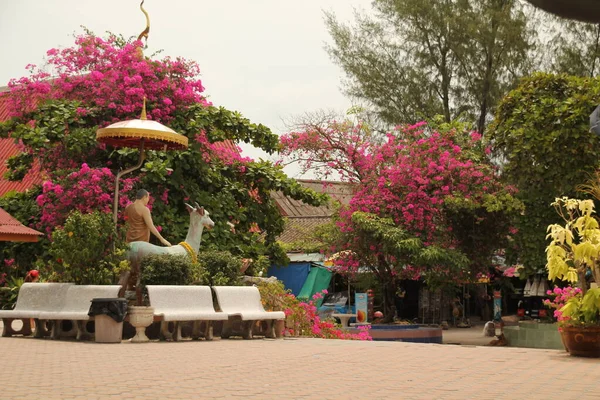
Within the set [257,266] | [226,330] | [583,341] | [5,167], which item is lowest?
[583,341]

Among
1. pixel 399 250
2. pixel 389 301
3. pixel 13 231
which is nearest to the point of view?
pixel 13 231

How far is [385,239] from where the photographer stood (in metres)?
29.6

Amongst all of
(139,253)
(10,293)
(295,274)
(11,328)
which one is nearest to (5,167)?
(295,274)

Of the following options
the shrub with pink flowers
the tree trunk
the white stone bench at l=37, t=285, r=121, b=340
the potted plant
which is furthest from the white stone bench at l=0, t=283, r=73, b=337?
the tree trunk

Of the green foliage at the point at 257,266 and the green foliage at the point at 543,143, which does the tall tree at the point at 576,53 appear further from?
the green foliage at the point at 257,266

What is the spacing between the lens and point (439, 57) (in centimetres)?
4041

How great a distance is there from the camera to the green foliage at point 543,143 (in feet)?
88.4

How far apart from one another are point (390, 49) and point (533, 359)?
30.5 metres

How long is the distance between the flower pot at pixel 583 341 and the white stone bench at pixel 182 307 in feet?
17.7

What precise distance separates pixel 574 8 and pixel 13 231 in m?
21.0

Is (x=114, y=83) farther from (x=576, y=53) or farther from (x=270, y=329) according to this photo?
(x=576, y=53)

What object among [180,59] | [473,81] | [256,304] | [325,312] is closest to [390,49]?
[473,81]

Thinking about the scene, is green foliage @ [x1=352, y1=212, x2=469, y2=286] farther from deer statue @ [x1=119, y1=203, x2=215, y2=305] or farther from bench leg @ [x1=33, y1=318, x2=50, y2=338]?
bench leg @ [x1=33, y1=318, x2=50, y2=338]

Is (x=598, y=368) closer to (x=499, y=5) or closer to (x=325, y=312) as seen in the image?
(x=325, y=312)
